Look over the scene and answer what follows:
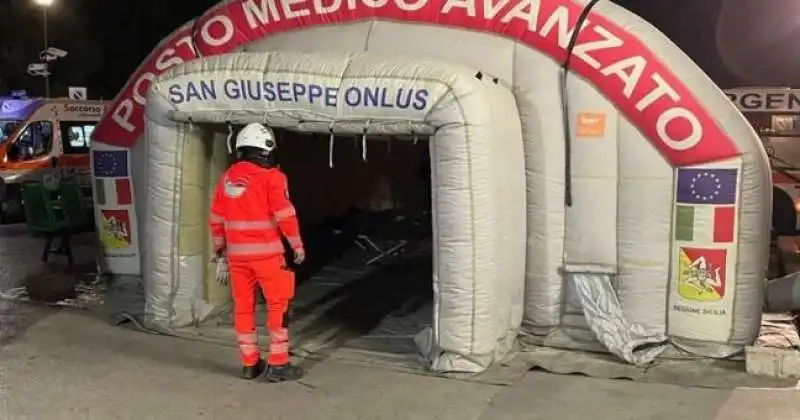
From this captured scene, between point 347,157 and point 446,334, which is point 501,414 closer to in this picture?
point 446,334

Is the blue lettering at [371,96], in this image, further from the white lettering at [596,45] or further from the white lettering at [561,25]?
the white lettering at [596,45]

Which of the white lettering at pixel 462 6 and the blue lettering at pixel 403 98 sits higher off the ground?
the white lettering at pixel 462 6

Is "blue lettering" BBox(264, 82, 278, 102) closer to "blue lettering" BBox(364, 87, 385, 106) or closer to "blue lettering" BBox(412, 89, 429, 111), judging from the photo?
"blue lettering" BBox(364, 87, 385, 106)

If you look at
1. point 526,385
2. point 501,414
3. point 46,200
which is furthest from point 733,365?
point 46,200

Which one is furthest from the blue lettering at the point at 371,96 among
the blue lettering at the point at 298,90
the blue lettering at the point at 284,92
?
the blue lettering at the point at 284,92

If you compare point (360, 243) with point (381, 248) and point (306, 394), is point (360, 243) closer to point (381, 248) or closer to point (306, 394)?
point (381, 248)

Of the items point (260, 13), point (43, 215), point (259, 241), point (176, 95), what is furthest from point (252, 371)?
point (43, 215)

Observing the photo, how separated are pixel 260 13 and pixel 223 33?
438mm

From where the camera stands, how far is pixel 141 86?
922 centimetres

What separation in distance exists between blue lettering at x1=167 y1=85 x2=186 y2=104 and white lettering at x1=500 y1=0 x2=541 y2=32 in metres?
2.69

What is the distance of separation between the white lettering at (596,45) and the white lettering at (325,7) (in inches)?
84.0

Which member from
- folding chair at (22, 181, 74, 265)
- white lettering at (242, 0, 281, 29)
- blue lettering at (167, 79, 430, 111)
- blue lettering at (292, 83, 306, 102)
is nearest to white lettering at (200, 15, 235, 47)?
white lettering at (242, 0, 281, 29)

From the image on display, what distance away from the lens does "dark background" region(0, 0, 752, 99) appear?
1007 inches

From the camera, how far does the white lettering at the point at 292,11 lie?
8242mm
